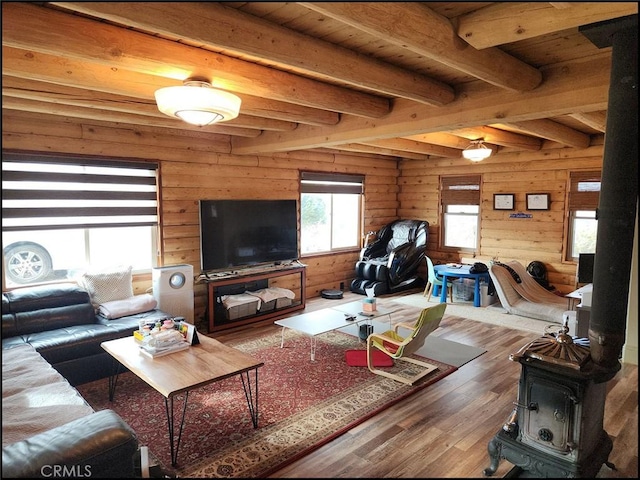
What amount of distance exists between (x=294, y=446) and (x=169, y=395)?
2.85 ft

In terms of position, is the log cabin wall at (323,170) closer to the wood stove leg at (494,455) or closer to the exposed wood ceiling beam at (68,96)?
the exposed wood ceiling beam at (68,96)

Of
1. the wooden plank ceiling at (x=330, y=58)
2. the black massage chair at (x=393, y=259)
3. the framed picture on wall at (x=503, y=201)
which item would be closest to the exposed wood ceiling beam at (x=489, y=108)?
the wooden plank ceiling at (x=330, y=58)

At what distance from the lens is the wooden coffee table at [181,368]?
253 cm

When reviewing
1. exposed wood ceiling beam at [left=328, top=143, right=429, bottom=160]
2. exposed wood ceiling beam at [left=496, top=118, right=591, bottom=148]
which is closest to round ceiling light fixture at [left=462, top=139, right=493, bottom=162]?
exposed wood ceiling beam at [left=496, top=118, right=591, bottom=148]

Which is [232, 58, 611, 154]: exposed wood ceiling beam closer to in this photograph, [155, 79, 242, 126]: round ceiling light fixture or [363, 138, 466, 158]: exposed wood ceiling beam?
[363, 138, 466, 158]: exposed wood ceiling beam

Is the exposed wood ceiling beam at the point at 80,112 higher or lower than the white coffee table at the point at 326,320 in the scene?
higher

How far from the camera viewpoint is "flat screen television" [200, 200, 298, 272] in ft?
16.7

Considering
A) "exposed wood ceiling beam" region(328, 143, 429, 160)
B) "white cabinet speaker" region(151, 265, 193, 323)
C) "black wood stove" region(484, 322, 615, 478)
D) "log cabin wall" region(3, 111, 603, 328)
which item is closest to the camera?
"black wood stove" region(484, 322, 615, 478)

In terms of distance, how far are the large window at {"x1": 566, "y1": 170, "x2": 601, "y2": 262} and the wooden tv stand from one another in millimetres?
4109

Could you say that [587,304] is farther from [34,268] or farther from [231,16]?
[34,268]

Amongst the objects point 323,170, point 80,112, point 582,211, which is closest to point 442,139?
point 323,170

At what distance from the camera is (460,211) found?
748 cm

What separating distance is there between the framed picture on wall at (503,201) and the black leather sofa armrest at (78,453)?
255 inches

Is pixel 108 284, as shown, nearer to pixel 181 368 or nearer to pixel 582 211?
pixel 181 368
